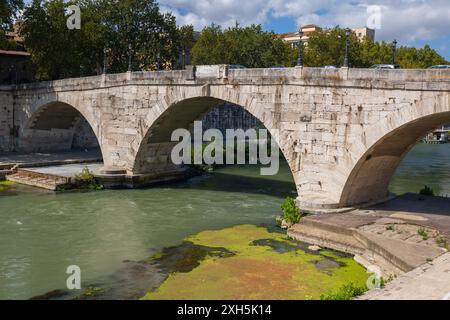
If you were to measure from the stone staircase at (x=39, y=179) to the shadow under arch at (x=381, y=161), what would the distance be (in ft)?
42.5

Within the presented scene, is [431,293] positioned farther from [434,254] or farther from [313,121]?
[313,121]

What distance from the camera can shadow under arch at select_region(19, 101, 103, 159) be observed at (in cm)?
3303

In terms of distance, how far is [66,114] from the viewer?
33.9 meters

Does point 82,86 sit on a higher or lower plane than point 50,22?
lower

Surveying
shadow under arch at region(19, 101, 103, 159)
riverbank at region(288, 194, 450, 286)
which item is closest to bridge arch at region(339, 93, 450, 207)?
riverbank at region(288, 194, 450, 286)

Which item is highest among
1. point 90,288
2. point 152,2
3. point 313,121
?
point 152,2

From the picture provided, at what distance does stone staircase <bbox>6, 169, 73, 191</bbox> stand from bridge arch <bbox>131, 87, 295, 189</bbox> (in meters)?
3.31

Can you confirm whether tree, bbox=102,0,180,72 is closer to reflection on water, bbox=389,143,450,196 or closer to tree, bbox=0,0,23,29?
tree, bbox=0,0,23,29

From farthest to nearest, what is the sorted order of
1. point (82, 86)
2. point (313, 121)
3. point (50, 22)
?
point (50, 22)
point (82, 86)
point (313, 121)

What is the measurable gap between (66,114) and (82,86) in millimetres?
7184

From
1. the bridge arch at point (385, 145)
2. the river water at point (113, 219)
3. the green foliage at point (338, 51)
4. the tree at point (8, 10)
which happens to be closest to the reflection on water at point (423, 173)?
the river water at point (113, 219)

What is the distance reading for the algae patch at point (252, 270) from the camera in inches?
446

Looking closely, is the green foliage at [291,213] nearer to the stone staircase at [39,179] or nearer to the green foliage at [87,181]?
the green foliage at [87,181]
